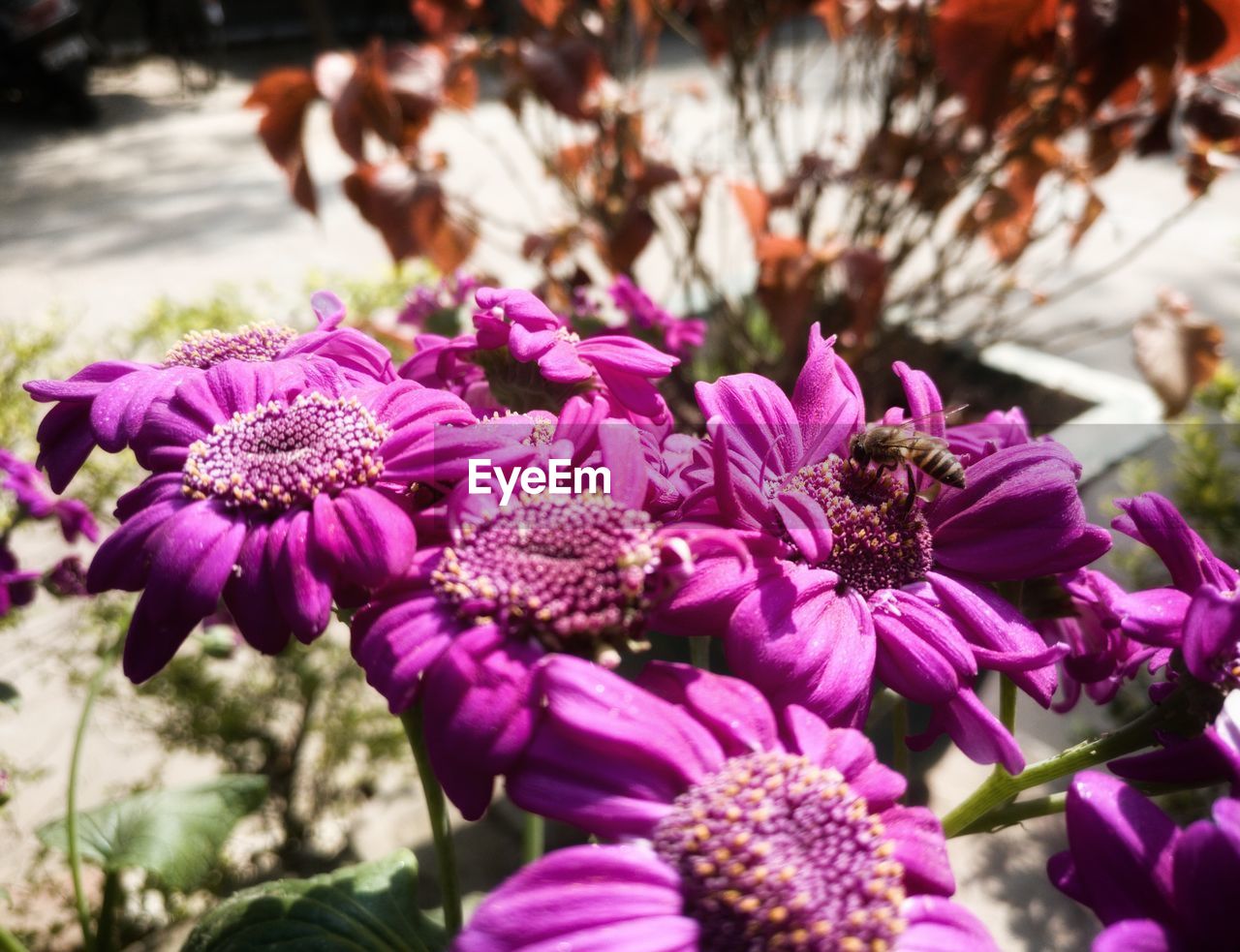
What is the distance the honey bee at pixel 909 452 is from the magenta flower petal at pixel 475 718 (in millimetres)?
204

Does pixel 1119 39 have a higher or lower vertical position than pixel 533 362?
higher

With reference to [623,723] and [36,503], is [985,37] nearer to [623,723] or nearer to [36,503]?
[623,723]

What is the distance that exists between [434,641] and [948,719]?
0.19 m

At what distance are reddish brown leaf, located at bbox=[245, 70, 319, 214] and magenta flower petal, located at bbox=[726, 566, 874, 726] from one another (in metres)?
0.74

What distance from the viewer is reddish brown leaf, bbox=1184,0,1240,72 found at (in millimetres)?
722

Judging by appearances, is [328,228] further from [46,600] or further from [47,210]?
[46,600]

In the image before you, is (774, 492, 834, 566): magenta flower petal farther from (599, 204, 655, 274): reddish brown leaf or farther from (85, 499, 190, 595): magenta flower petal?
(599, 204, 655, 274): reddish brown leaf

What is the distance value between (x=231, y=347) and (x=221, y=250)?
280cm

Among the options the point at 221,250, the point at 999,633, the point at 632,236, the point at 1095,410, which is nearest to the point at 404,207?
the point at 632,236

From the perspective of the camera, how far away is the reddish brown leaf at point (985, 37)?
29.4 inches

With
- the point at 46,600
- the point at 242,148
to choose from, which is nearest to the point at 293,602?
the point at 46,600

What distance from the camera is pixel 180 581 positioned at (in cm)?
33

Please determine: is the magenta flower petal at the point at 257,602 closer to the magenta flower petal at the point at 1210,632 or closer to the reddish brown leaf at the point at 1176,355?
the magenta flower petal at the point at 1210,632

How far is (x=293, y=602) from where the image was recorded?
33 centimetres
